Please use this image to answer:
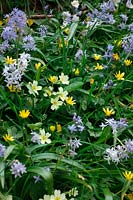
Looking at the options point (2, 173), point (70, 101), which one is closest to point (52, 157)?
point (2, 173)

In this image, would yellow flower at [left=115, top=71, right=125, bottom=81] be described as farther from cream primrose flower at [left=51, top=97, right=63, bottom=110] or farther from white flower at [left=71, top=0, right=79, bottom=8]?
white flower at [left=71, top=0, right=79, bottom=8]

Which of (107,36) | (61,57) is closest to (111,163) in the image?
(61,57)

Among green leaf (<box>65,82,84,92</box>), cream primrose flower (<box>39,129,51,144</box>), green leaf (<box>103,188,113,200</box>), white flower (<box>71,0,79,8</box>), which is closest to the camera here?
green leaf (<box>103,188,113,200</box>)

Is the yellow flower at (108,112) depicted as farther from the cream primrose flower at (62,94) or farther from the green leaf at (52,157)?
the green leaf at (52,157)

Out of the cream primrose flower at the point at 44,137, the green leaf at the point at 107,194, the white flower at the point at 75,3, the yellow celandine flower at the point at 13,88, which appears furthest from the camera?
the white flower at the point at 75,3

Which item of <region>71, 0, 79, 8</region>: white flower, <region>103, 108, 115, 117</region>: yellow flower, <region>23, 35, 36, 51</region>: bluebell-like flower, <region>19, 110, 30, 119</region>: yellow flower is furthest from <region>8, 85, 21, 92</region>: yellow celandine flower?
<region>71, 0, 79, 8</region>: white flower

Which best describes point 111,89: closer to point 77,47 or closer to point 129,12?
point 77,47

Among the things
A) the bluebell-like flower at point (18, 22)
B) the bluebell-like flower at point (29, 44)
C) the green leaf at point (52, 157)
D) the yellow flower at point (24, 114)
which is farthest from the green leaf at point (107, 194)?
the bluebell-like flower at point (18, 22)

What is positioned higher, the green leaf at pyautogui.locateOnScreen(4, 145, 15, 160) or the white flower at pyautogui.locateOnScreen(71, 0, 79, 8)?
the white flower at pyautogui.locateOnScreen(71, 0, 79, 8)
